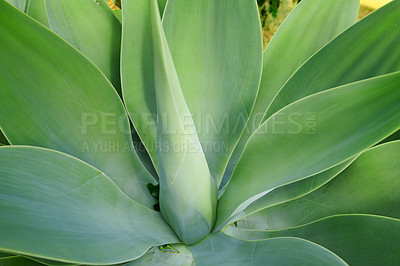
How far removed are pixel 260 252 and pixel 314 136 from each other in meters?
0.16

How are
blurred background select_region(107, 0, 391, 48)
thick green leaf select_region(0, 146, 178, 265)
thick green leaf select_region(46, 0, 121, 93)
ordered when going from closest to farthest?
1. thick green leaf select_region(0, 146, 178, 265)
2. thick green leaf select_region(46, 0, 121, 93)
3. blurred background select_region(107, 0, 391, 48)

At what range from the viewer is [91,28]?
59cm

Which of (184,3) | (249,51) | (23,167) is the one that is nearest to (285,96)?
(249,51)

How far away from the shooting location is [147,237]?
1.60 ft

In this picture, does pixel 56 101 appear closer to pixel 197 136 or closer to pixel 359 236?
pixel 197 136

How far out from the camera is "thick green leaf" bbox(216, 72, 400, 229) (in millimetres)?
408

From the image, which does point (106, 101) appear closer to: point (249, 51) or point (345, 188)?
point (249, 51)

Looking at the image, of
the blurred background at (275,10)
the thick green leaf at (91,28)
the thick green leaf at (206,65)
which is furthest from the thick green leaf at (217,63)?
the blurred background at (275,10)

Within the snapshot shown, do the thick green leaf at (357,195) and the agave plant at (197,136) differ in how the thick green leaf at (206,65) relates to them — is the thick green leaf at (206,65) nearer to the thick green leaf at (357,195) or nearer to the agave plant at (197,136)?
the agave plant at (197,136)

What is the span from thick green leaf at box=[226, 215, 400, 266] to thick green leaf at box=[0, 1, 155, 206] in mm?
284

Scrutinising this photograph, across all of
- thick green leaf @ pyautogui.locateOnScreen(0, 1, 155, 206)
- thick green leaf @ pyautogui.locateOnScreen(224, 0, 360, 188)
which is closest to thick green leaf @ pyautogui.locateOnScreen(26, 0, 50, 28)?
thick green leaf @ pyautogui.locateOnScreen(0, 1, 155, 206)

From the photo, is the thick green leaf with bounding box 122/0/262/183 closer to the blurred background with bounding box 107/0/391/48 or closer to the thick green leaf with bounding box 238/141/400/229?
the thick green leaf with bounding box 238/141/400/229

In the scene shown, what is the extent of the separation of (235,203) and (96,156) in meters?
0.22

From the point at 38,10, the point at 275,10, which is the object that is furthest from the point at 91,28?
the point at 275,10
